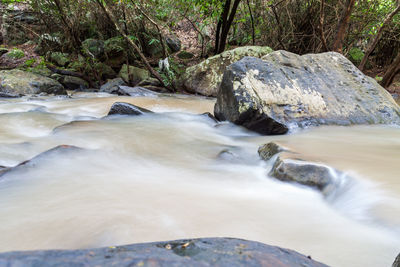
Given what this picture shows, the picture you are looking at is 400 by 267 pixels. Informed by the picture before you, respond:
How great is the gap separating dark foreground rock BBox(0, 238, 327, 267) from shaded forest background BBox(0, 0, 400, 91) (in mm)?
7241

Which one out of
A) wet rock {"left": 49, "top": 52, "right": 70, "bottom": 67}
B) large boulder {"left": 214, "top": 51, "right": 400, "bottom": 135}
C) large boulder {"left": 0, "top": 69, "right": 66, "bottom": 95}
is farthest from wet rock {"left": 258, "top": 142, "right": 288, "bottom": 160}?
wet rock {"left": 49, "top": 52, "right": 70, "bottom": 67}

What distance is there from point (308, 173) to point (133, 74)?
26.9 feet

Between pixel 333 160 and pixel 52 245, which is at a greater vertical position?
pixel 333 160

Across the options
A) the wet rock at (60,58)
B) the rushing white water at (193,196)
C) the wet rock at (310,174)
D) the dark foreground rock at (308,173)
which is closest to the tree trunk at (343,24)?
the rushing white water at (193,196)

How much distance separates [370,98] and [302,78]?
116 cm

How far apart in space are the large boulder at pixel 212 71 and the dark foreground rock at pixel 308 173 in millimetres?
5776

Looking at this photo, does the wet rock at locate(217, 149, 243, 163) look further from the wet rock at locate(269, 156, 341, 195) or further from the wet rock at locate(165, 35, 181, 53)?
the wet rock at locate(165, 35, 181, 53)

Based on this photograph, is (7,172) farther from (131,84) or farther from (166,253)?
(131,84)

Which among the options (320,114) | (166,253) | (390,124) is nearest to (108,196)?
(166,253)

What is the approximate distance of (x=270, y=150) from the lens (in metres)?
2.77

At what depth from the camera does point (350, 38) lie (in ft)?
30.8

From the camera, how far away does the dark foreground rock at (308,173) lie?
6.75 feet

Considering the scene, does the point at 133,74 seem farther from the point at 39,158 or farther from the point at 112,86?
the point at 39,158

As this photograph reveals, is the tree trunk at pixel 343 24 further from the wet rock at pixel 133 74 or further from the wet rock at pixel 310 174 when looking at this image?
the wet rock at pixel 310 174
